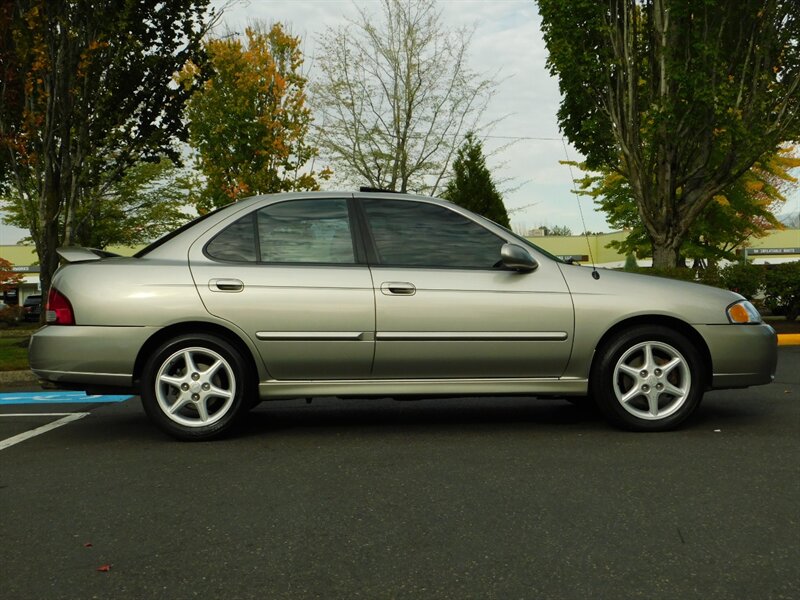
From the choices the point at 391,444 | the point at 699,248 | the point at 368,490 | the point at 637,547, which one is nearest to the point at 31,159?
the point at 391,444

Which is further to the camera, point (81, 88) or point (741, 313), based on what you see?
point (81, 88)

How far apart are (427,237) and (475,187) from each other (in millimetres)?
28944

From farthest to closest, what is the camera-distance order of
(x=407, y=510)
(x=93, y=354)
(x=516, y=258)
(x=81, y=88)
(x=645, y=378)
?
1. (x=81, y=88)
2. (x=645, y=378)
3. (x=516, y=258)
4. (x=93, y=354)
5. (x=407, y=510)

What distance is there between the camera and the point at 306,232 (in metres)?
6.00

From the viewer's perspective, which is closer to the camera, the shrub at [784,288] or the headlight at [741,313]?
the headlight at [741,313]

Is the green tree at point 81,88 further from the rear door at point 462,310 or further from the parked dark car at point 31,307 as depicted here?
the parked dark car at point 31,307

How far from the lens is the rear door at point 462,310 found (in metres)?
5.77

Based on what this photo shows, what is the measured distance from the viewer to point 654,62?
17.1 m

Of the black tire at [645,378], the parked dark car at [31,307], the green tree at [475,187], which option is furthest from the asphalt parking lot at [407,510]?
the parked dark car at [31,307]

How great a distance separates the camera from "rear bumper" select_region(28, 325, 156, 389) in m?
5.65

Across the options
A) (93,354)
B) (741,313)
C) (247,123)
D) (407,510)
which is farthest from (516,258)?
(247,123)

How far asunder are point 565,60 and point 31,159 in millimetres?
9909

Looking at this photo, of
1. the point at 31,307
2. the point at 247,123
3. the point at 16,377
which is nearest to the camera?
the point at 16,377

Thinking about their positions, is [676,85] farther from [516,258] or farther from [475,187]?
[475,187]
